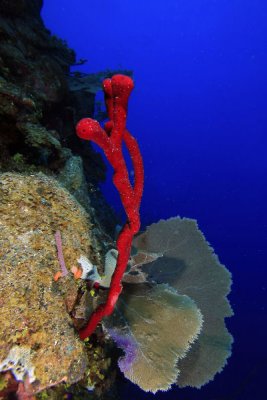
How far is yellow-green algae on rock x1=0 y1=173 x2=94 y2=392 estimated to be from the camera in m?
1.51

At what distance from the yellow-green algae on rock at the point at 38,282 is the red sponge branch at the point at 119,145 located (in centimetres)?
36

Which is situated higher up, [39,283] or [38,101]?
[38,101]

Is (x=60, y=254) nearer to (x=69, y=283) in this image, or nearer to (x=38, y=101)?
(x=69, y=283)

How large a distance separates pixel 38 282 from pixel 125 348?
967 millimetres

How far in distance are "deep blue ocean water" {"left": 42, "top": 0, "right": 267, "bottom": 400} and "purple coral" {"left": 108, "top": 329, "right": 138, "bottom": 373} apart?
122 inches

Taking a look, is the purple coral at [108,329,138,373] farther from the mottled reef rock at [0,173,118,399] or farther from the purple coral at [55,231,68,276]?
the purple coral at [55,231,68,276]

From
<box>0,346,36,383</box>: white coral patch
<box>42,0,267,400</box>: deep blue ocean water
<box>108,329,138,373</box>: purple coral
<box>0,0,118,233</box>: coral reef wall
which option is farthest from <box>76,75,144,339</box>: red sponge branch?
<box>42,0,267,400</box>: deep blue ocean water

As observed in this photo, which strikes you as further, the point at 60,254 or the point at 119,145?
the point at 60,254

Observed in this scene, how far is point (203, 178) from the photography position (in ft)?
119

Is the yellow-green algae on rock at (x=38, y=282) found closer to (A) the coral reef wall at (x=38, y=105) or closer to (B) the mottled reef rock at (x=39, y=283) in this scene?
(B) the mottled reef rock at (x=39, y=283)

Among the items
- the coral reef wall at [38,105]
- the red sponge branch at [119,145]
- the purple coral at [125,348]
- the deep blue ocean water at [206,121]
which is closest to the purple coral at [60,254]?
the red sponge branch at [119,145]

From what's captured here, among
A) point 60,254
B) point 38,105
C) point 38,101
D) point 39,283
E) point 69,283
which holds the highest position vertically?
point 38,101

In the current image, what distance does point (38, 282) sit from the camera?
1688mm

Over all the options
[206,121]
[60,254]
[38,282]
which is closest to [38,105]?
[60,254]
